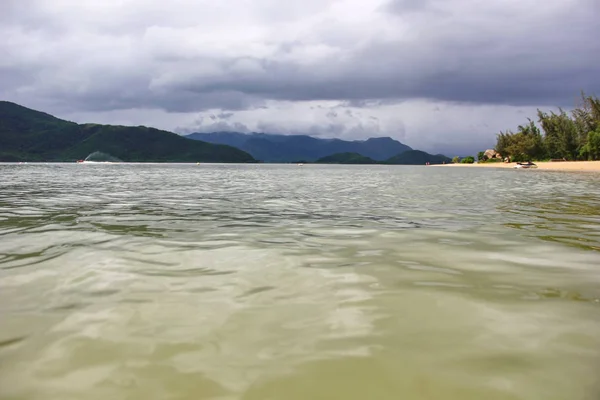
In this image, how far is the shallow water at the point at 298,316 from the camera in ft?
12.8

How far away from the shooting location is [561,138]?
439 feet

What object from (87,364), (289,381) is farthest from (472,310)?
(87,364)

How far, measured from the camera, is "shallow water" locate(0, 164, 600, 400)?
3893 millimetres

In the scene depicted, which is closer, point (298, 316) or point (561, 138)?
point (298, 316)

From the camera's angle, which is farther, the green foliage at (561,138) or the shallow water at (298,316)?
the green foliage at (561,138)

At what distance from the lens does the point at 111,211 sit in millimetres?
17312

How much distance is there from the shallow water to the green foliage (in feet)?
425

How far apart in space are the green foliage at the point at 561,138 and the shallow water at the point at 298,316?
129434 mm

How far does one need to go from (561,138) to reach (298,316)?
15461cm

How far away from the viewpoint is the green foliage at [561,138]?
128375 mm

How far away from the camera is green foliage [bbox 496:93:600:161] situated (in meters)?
128

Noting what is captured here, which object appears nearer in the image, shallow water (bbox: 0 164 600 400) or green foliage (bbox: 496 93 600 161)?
shallow water (bbox: 0 164 600 400)

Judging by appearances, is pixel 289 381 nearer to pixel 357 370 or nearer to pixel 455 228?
pixel 357 370

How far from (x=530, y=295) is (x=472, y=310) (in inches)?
52.9
